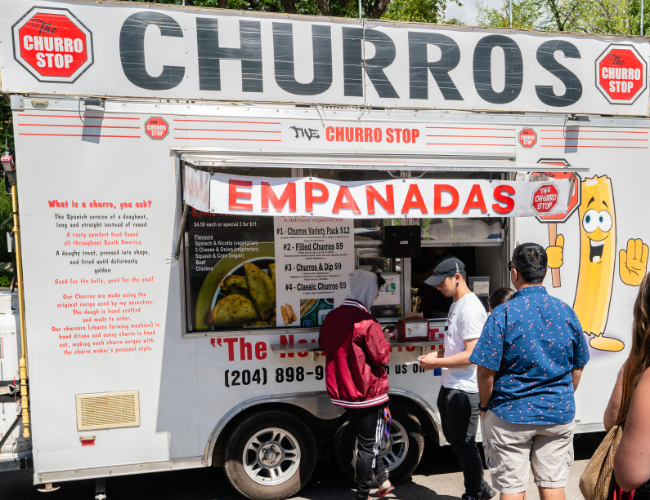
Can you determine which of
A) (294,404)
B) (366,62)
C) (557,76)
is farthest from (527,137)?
(294,404)

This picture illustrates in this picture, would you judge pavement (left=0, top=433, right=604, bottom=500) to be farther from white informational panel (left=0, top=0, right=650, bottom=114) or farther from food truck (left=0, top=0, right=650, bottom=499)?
white informational panel (left=0, top=0, right=650, bottom=114)

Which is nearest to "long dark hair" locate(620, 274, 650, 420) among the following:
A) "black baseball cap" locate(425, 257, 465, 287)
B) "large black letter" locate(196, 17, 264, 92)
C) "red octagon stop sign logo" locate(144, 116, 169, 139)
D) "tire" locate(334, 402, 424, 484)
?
"black baseball cap" locate(425, 257, 465, 287)

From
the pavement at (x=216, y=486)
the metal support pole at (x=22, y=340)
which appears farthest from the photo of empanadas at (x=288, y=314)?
the metal support pole at (x=22, y=340)

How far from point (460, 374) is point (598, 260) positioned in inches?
73.0

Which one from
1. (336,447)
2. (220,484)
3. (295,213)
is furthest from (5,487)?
(295,213)

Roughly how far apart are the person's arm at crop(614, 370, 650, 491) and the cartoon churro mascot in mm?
3002

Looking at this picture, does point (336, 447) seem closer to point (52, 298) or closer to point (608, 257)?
point (52, 298)

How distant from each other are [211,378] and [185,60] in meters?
2.42

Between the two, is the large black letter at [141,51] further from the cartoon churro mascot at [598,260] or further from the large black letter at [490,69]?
the cartoon churro mascot at [598,260]

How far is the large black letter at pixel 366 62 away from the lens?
433cm

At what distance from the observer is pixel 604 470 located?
6.45 feet

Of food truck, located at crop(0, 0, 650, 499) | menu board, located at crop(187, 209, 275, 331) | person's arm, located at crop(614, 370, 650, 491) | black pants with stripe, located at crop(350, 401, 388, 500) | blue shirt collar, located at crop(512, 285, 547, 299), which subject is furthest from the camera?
menu board, located at crop(187, 209, 275, 331)

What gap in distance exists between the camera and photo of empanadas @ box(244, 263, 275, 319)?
4277 mm

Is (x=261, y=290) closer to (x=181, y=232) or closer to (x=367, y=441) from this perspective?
(x=181, y=232)
